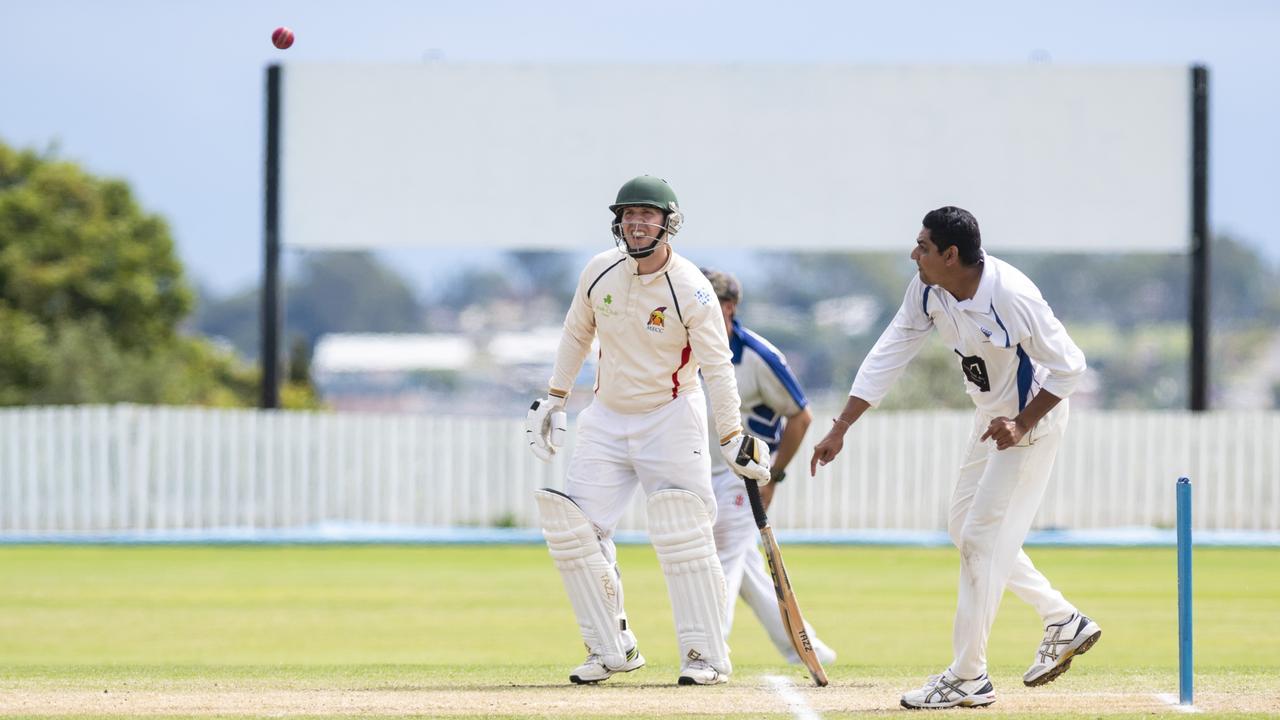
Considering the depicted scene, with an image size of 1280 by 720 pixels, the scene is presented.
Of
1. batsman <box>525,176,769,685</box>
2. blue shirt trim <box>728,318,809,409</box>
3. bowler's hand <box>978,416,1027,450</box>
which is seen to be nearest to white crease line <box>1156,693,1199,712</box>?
bowler's hand <box>978,416,1027,450</box>

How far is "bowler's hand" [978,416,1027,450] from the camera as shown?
6.84 metres

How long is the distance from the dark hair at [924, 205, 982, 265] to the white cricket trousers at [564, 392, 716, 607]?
4.55 ft

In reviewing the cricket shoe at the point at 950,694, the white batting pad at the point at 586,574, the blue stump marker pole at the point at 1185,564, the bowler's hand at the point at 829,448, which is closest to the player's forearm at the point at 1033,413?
the blue stump marker pole at the point at 1185,564

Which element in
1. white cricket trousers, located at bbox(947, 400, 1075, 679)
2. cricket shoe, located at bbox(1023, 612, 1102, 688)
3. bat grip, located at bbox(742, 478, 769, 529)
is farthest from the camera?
bat grip, located at bbox(742, 478, 769, 529)

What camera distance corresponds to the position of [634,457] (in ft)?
25.5

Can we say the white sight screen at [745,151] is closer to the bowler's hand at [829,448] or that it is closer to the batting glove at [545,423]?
the batting glove at [545,423]

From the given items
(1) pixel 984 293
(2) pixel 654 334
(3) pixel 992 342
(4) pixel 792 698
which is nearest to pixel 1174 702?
(4) pixel 792 698

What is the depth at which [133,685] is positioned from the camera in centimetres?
788

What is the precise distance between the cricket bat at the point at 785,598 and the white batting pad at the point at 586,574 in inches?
26.7

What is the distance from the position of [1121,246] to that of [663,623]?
35.9 ft

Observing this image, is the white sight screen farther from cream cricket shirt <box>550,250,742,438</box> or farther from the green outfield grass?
cream cricket shirt <box>550,250,742,438</box>

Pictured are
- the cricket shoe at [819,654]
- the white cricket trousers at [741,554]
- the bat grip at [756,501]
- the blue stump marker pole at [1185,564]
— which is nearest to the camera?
the blue stump marker pole at [1185,564]

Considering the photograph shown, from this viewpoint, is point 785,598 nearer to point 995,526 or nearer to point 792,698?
point 792,698

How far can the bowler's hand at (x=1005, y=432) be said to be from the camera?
6836 mm
